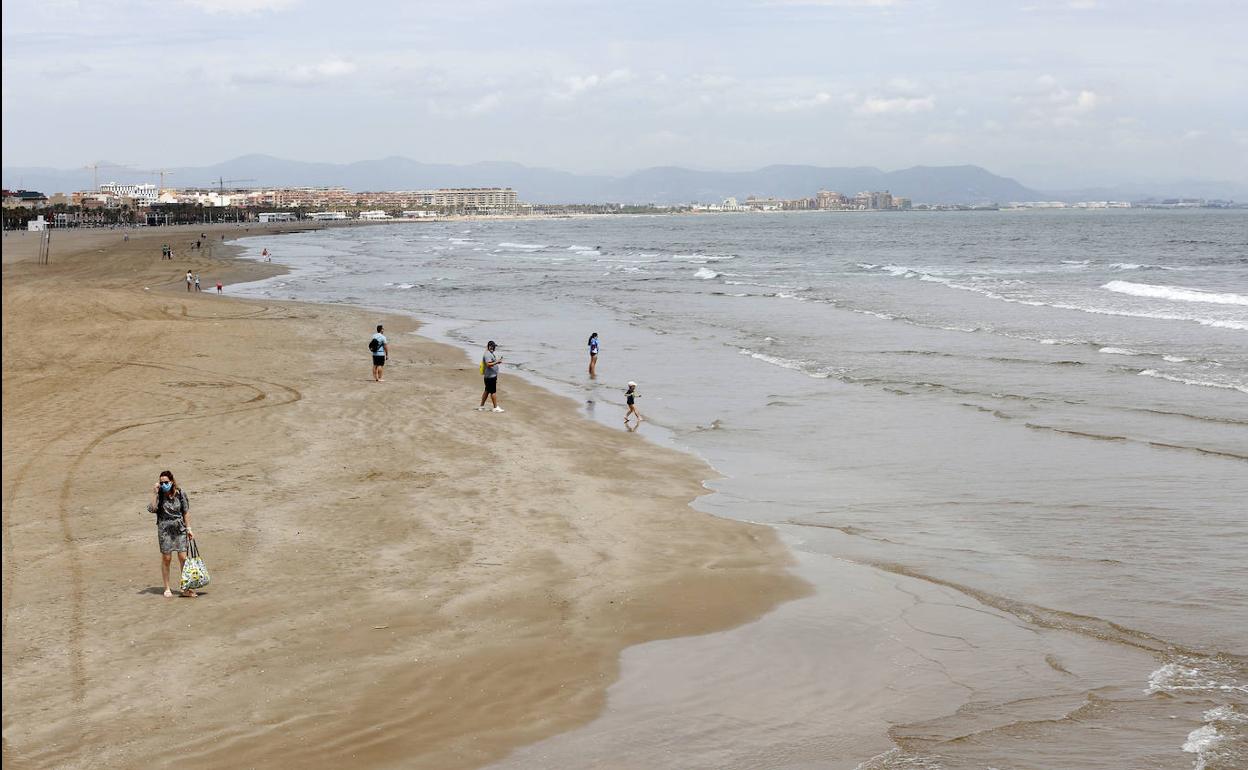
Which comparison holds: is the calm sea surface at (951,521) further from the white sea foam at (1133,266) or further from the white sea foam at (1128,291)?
the white sea foam at (1133,266)

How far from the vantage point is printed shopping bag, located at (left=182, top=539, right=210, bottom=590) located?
1090 cm

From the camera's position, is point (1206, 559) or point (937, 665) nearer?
point (937, 665)

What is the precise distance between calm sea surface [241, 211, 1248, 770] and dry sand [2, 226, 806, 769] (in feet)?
2.82

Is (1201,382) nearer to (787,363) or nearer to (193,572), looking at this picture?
(787,363)

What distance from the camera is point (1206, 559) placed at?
42.4 ft

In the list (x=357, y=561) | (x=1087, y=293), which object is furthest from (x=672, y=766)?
(x=1087, y=293)

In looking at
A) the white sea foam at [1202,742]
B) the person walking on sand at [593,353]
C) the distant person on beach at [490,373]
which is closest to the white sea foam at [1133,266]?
the person walking on sand at [593,353]

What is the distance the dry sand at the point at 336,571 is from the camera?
860cm

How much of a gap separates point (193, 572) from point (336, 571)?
1535 mm

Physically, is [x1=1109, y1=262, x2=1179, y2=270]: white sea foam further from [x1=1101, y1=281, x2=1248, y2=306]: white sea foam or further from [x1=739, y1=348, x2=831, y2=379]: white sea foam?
[x1=739, y1=348, x2=831, y2=379]: white sea foam

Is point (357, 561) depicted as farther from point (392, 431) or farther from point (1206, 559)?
point (1206, 559)

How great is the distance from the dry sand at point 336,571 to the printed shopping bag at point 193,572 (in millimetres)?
199

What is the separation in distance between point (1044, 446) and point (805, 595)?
909 cm

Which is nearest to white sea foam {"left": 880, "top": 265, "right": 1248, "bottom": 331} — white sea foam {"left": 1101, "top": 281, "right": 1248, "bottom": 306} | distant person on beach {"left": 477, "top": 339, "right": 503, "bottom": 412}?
white sea foam {"left": 1101, "top": 281, "right": 1248, "bottom": 306}
